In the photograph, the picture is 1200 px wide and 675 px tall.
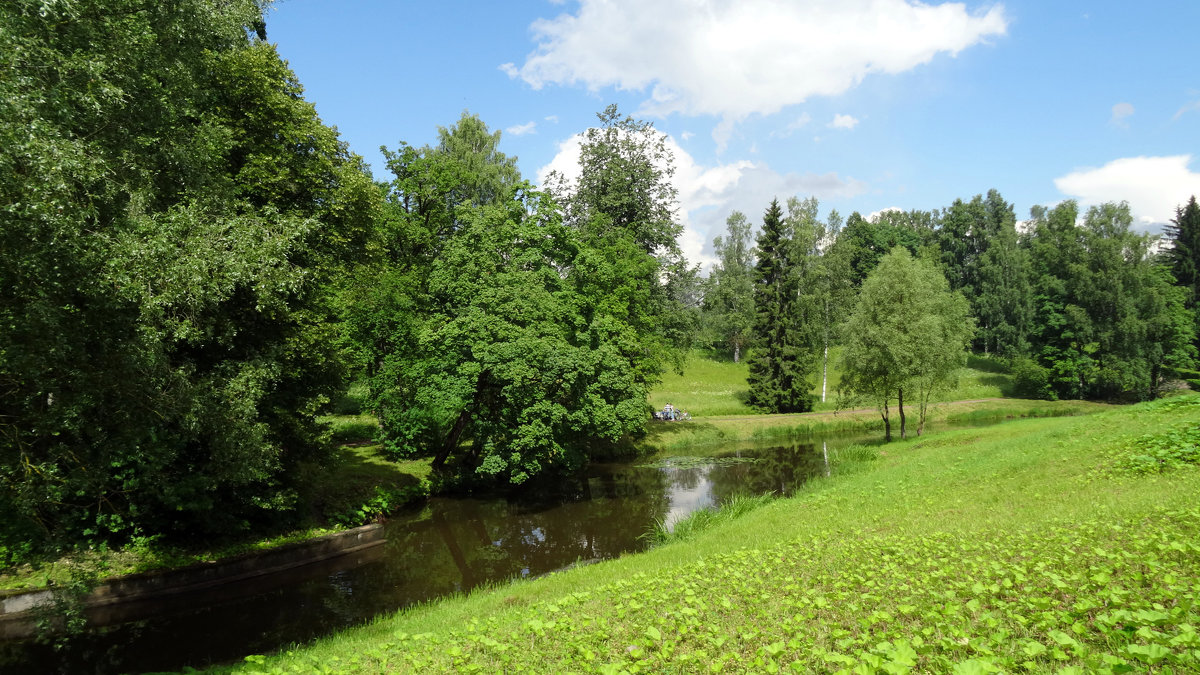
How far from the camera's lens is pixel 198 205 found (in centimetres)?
1257

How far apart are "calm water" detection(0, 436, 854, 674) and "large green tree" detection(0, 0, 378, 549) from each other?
8.48 feet

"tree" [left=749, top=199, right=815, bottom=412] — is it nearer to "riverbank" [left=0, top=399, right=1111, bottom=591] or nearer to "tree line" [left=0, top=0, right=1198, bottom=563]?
"tree line" [left=0, top=0, right=1198, bottom=563]

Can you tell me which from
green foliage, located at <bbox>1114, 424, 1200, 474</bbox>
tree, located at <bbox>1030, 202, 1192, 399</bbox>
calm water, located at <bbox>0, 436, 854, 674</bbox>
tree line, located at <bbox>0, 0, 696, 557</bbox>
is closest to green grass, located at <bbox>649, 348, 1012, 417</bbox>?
tree, located at <bbox>1030, 202, 1192, 399</bbox>

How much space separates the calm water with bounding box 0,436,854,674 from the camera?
12.4 m

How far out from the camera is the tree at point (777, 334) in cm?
4812

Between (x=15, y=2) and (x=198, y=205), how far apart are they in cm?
435

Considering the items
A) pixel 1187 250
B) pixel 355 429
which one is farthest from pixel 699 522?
pixel 1187 250

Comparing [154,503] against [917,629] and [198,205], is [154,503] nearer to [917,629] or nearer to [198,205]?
[198,205]

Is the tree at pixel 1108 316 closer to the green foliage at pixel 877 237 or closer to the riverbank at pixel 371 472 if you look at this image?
the riverbank at pixel 371 472

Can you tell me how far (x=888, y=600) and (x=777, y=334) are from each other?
42897mm

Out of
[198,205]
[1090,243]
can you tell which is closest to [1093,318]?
[1090,243]

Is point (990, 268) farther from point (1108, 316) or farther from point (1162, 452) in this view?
point (1162, 452)

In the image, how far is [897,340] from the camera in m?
30.5

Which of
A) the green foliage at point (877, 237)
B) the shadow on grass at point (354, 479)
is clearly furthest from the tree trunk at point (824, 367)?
the shadow on grass at point (354, 479)
